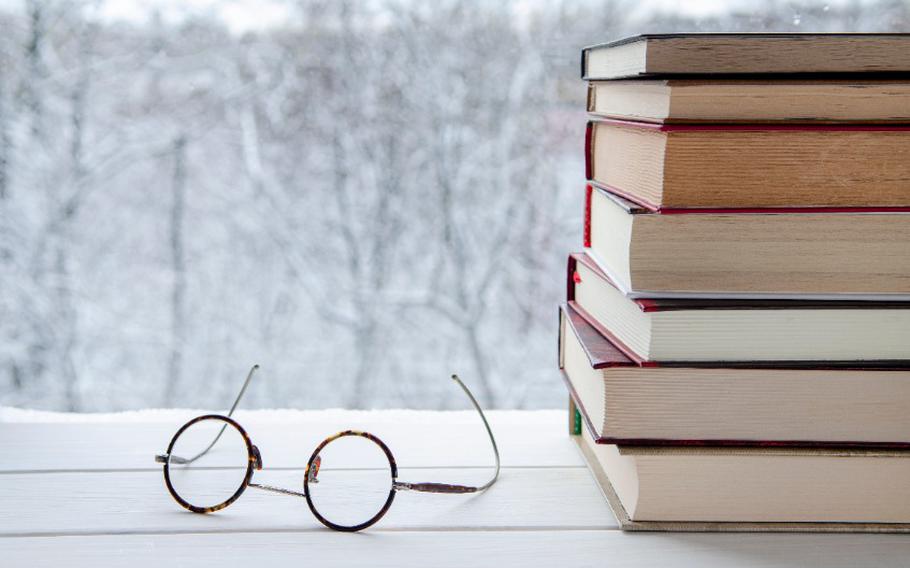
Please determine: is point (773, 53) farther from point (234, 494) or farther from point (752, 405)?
point (234, 494)

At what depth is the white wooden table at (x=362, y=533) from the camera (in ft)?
2.31

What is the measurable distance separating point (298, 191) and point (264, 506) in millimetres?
435

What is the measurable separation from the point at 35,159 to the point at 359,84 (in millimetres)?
388

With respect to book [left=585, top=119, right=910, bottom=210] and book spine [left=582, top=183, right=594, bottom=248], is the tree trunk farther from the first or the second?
book [left=585, top=119, right=910, bottom=210]

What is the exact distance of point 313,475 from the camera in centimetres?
77

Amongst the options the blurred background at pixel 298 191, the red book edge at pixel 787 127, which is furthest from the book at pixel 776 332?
the blurred background at pixel 298 191

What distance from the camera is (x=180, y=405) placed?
115 cm

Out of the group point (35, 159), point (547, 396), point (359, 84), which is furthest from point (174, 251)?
point (547, 396)

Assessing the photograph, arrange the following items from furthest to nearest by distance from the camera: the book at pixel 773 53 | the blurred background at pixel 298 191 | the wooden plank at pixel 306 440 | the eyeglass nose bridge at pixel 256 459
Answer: the blurred background at pixel 298 191, the wooden plank at pixel 306 440, the eyeglass nose bridge at pixel 256 459, the book at pixel 773 53

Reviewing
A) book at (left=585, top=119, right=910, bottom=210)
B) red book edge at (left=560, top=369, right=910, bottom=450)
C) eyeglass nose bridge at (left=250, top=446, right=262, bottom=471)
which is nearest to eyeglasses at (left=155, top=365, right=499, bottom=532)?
eyeglass nose bridge at (left=250, top=446, right=262, bottom=471)

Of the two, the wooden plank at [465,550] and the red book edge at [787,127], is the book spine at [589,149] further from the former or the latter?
the wooden plank at [465,550]

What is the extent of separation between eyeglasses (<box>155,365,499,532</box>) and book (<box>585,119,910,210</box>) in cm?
28

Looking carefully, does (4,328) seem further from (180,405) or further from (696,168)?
(696,168)

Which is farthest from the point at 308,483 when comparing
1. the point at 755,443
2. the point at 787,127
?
the point at 787,127
